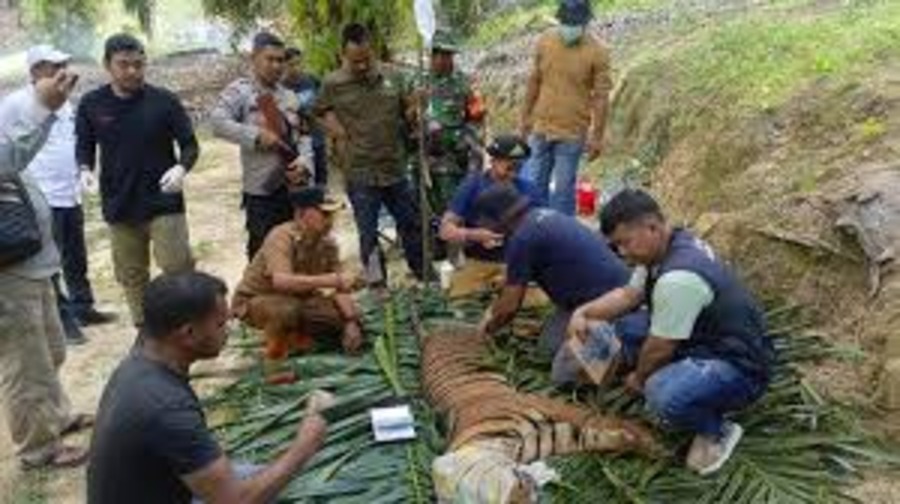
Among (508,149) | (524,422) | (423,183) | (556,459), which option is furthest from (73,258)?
(556,459)

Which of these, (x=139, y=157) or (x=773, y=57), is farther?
(x=773, y=57)

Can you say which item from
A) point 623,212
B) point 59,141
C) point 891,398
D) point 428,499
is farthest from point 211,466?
point 59,141

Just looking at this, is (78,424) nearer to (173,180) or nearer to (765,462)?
(173,180)

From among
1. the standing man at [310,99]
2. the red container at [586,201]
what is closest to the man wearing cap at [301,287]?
the standing man at [310,99]

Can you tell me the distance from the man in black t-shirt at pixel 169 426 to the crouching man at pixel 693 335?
1.69 meters

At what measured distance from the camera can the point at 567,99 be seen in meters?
7.68

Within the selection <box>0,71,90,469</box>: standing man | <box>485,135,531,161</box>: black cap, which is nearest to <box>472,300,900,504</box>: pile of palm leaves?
<box>485,135,531,161</box>: black cap

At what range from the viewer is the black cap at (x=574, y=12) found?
24.8 ft

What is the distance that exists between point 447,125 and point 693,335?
3.56 metres

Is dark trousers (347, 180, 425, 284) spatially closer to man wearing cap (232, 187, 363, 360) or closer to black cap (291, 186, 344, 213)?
man wearing cap (232, 187, 363, 360)

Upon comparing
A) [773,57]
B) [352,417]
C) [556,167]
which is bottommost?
[352,417]

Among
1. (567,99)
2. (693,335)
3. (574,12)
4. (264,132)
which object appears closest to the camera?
(693,335)

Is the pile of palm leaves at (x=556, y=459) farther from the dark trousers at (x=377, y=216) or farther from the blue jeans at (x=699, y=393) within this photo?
the dark trousers at (x=377, y=216)

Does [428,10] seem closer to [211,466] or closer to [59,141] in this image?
[59,141]
